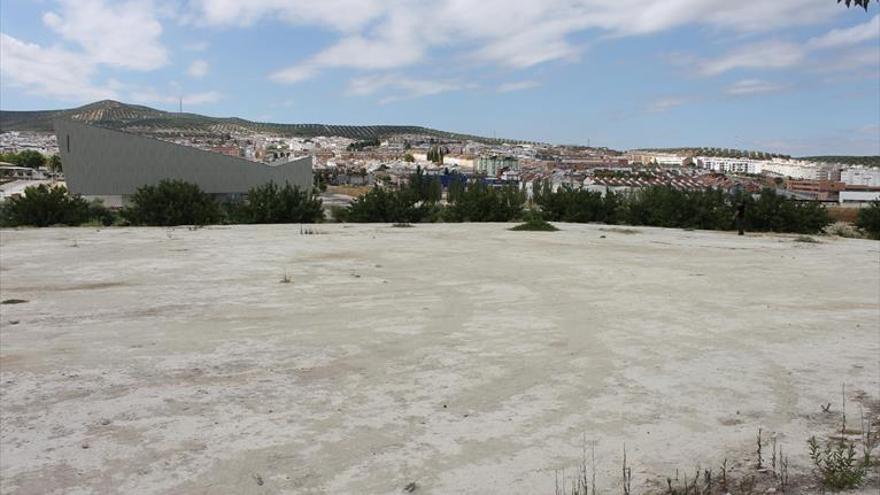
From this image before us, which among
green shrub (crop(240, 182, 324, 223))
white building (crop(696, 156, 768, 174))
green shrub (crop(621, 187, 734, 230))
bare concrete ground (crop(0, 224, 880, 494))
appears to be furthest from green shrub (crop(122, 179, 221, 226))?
white building (crop(696, 156, 768, 174))

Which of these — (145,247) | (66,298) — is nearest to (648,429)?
(66,298)

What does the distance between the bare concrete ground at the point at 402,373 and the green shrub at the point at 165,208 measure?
1348 cm

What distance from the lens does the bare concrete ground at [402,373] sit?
3688mm

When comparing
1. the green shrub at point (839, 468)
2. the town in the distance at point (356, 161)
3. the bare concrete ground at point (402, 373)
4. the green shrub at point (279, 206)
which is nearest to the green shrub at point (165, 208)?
the green shrub at point (279, 206)

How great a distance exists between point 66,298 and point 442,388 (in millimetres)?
5751

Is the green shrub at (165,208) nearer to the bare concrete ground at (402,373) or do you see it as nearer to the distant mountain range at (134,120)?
the bare concrete ground at (402,373)

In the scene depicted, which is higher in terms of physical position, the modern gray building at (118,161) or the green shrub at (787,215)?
the modern gray building at (118,161)

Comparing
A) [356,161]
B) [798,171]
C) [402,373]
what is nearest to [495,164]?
[356,161]

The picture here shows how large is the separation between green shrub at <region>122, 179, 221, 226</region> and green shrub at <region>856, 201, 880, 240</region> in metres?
23.6

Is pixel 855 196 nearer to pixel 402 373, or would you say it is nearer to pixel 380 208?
pixel 380 208

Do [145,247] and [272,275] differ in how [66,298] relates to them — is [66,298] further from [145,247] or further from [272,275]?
[145,247]

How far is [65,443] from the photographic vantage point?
390cm

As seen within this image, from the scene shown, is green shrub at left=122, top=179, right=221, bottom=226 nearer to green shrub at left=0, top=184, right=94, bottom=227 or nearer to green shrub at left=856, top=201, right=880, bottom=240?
green shrub at left=0, top=184, right=94, bottom=227

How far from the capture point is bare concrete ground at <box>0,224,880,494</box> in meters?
3.69
